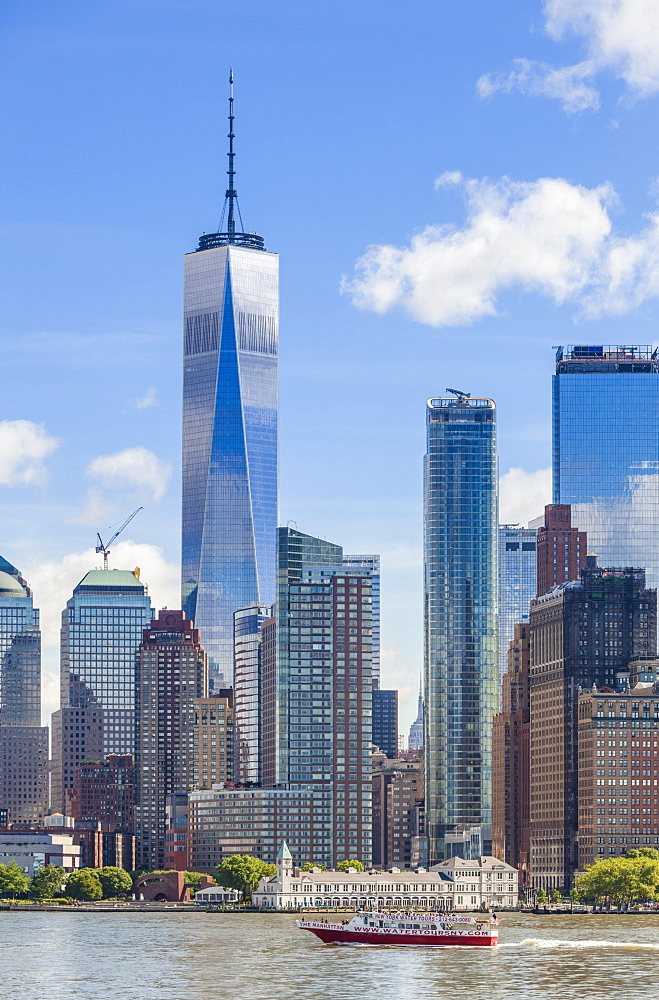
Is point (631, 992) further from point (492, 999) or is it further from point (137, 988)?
point (137, 988)

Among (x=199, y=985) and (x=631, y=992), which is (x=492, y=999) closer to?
(x=631, y=992)

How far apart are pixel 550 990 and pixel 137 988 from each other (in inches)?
1461

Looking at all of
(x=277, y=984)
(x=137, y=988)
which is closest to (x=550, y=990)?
(x=277, y=984)

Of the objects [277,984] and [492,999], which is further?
[277,984]

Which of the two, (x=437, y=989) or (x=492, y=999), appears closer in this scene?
(x=492, y=999)

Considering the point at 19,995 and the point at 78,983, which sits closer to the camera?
the point at 19,995

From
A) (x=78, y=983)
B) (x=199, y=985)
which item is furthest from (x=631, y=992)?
(x=78, y=983)

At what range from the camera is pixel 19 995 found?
602 ft

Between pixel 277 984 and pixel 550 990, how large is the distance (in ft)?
83.0

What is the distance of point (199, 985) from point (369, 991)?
15.5 m

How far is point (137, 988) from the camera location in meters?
190

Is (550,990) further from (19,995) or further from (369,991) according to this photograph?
(19,995)

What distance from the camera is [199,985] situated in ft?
627

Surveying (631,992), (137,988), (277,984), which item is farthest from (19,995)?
(631,992)
